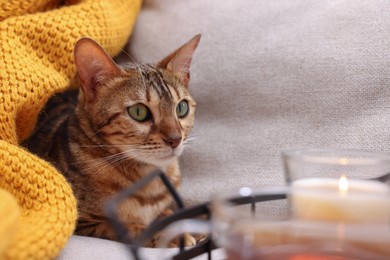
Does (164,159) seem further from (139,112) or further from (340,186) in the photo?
(340,186)

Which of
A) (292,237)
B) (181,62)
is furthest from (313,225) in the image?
(181,62)

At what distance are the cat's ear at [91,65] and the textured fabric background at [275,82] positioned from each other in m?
0.23

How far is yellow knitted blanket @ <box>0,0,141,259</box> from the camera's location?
735 millimetres

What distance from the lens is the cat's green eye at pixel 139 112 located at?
1074mm

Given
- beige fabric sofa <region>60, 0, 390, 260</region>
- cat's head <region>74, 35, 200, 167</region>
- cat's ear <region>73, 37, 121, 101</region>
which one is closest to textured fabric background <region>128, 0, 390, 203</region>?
beige fabric sofa <region>60, 0, 390, 260</region>

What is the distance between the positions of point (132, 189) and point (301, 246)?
18 centimetres

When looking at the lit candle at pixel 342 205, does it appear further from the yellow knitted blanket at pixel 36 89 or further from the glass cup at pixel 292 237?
the yellow knitted blanket at pixel 36 89

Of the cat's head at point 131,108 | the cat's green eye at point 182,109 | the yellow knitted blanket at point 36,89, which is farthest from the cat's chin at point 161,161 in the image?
the yellow knitted blanket at point 36,89

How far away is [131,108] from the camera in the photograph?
1.08m

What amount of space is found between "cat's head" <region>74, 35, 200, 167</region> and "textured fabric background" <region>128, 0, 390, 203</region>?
0.34 feet

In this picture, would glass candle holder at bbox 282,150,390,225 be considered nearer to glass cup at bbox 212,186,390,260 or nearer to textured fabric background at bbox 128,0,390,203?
glass cup at bbox 212,186,390,260

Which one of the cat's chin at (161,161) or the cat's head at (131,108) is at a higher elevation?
the cat's head at (131,108)

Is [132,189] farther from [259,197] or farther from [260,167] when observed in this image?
[260,167]

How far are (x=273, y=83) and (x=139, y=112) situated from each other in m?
0.29
